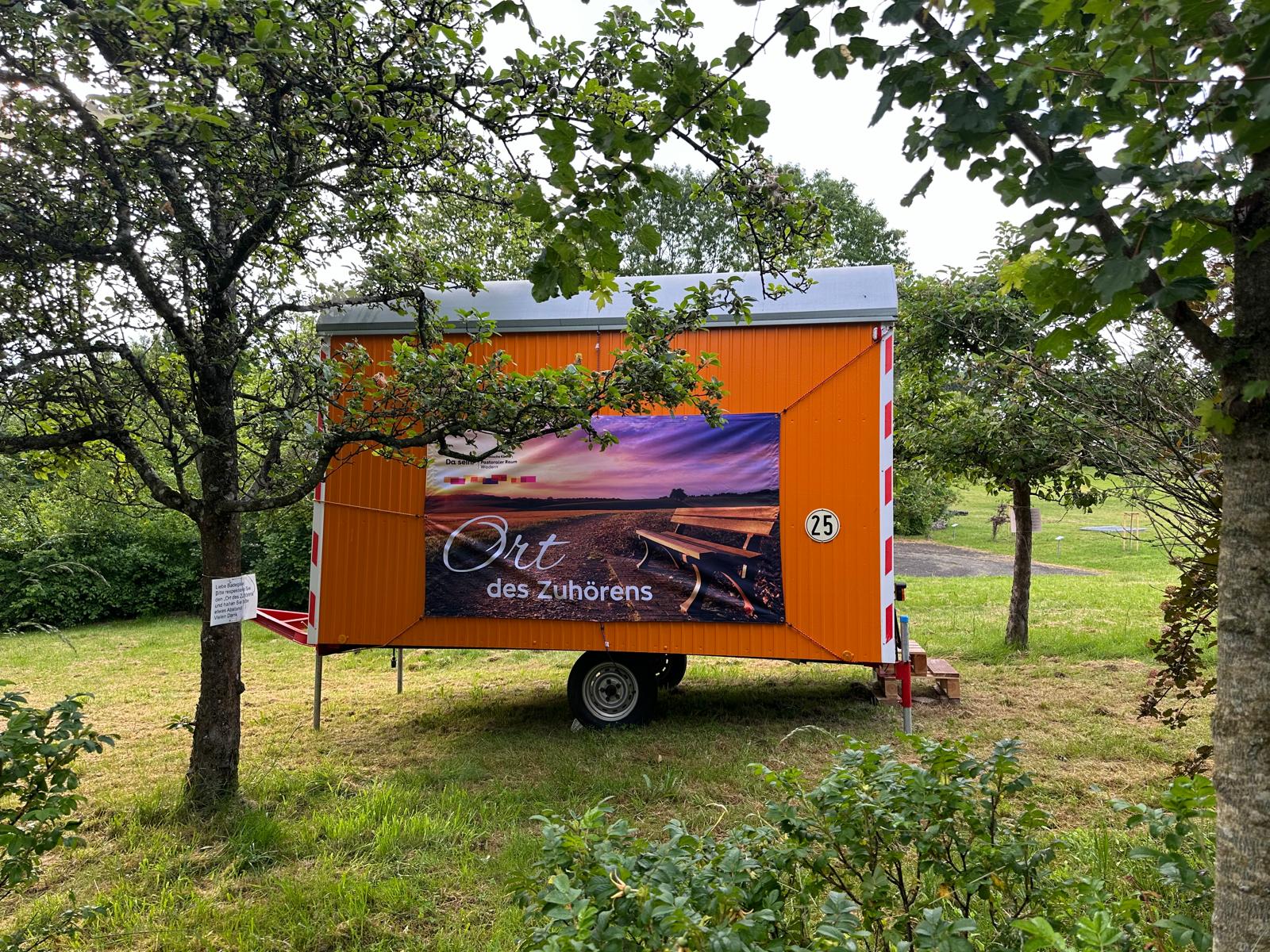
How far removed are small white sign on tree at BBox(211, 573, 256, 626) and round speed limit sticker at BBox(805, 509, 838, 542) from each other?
142 inches

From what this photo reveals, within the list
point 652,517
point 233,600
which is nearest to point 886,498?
point 652,517

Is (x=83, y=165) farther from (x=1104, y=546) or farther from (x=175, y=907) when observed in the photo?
(x=1104, y=546)

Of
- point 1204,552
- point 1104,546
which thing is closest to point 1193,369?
point 1204,552

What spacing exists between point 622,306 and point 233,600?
321 cm

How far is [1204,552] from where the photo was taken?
2641 millimetres

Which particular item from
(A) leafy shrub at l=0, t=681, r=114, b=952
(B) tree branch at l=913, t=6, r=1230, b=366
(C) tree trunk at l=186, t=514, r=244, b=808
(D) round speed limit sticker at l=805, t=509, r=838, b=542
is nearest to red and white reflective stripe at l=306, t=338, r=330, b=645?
(C) tree trunk at l=186, t=514, r=244, b=808

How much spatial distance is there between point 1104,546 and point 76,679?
78.7ft

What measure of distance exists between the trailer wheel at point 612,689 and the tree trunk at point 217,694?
2377mm

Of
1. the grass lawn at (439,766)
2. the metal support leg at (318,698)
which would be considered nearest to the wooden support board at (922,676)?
the grass lawn at (439,766)

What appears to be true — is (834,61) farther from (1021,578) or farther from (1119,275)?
(1021,578)

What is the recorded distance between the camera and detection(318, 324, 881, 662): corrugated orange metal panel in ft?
16.4

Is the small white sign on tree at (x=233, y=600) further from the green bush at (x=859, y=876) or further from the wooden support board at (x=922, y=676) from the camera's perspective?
the wooden support board at (x=922, y=676)

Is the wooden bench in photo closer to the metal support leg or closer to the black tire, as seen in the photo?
the black tire

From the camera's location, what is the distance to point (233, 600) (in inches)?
157
